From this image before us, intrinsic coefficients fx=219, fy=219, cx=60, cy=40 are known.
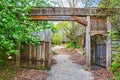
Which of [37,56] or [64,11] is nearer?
[64,11]

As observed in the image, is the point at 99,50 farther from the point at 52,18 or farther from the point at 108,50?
the point at 52,18

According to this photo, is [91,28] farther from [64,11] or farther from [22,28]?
[22,28]

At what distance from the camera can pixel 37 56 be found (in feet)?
36.5

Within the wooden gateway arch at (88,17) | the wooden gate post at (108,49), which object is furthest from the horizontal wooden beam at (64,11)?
the wooden gate post at (108,49)

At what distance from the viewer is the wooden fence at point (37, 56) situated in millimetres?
11086

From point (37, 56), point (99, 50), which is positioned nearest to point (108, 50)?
point (99, 50)

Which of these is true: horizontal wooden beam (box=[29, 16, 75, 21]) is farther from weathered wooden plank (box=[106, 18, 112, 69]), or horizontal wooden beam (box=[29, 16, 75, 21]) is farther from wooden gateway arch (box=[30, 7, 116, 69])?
weathered wooden plank (box=[106, 18, 112, 69])

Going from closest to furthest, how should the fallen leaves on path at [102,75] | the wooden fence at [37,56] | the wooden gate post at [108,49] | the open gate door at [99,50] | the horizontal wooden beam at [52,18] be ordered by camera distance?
1. the fallen leaves on path at [102,75]
2. the wooden gate post at [108,49]
3. the horizontal wooden beam at [52,18]
4. the wooden fence at [37,56]
5. the open gate door at [99,50]

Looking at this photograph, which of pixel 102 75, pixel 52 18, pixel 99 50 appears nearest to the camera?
pixel 102 75

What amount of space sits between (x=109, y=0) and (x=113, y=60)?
2.94 metres

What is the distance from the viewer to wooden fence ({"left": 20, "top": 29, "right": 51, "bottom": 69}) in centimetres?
1109

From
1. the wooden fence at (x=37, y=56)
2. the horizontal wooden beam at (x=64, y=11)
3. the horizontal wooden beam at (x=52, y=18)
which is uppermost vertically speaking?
the horizontal wooden beam at (x=64, y=11)

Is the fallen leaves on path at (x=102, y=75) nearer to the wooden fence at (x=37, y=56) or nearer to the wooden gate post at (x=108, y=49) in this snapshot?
the wooden gate post at (x=108, y=49)

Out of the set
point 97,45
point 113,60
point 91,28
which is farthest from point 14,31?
point 97,45
